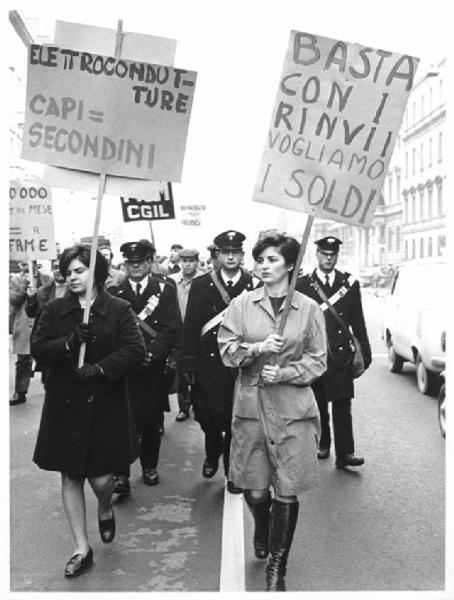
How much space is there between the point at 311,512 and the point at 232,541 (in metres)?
0.80

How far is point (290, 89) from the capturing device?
4445 mm

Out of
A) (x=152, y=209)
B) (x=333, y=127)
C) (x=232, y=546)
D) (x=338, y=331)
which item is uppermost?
(x=333, y=127)

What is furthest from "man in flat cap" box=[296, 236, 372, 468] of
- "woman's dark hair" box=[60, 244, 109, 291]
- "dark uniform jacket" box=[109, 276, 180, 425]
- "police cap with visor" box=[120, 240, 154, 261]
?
"woman's dark hair" box=[60, 244, 109, 291]

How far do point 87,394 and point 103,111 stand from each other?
158cm

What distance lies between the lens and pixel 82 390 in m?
4.65

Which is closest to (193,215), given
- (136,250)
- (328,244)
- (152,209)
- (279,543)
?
(152,209)

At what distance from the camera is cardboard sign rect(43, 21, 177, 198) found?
15.6 feet

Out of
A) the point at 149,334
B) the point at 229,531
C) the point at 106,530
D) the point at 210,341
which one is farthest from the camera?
the point at 149,334

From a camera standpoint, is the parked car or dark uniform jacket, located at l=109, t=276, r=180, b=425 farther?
the parked car

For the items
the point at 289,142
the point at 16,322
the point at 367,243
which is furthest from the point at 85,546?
the point at 367,243

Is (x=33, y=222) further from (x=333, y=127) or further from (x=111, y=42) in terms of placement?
(x=333, y=127)

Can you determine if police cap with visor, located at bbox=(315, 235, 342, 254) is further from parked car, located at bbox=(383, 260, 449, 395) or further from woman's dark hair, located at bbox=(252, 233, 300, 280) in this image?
parked car, located at bbox=(383, 260, 449, 395)

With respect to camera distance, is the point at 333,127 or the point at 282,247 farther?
the point at 282,247

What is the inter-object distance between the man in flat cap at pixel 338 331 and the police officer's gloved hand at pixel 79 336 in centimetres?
261
